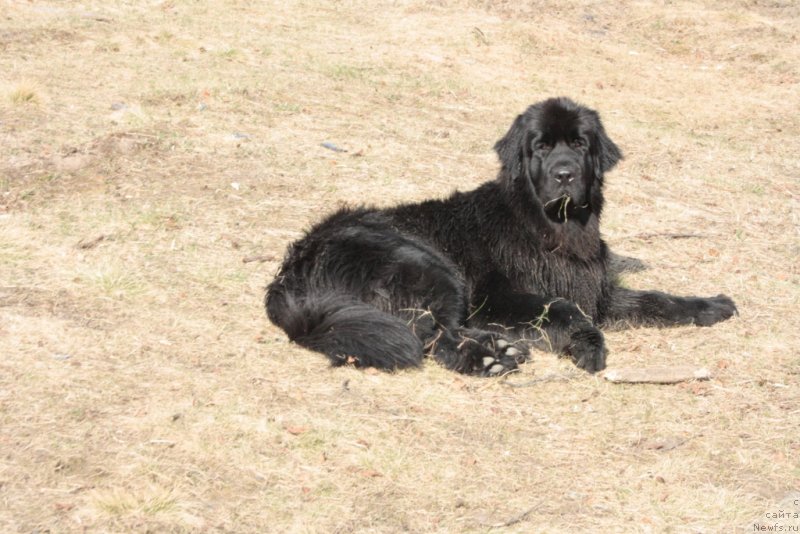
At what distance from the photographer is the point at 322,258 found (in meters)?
5.76

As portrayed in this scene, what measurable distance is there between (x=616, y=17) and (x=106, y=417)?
45.3 feet

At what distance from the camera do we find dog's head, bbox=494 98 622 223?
595 centimetres

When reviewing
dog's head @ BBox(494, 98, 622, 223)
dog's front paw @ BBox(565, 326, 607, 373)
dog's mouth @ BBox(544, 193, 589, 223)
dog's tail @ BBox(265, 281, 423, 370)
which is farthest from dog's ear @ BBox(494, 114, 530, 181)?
dog's tail @ BBox(265, 281, 423, 370)

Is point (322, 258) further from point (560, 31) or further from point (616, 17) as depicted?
point (616, 17)

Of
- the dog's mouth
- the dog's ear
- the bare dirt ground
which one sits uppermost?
the dog's ear

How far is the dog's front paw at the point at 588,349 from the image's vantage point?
5410 millimetres

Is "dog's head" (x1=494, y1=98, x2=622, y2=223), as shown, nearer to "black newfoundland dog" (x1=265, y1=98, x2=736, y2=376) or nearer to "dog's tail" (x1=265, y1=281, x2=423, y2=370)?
"black newfoundland dog" (x1=265, y1=98, x2=736, y2=376)

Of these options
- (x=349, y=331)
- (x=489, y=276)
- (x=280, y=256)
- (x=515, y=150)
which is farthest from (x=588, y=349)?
(x=280, y=256)

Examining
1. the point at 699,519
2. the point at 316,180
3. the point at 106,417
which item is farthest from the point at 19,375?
the point at 316,180

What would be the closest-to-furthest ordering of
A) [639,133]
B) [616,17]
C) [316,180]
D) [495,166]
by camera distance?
[316,180]
[495,166]
[639,133]
[616,17]

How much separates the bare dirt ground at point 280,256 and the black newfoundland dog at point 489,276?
0.19 m

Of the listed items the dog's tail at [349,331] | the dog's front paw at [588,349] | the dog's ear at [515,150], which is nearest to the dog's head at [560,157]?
the dog's ear at [515,150]

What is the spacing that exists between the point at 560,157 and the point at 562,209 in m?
0.36

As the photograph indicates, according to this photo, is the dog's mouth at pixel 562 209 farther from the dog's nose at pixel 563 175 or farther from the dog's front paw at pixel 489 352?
the dog's front paw at pixel 489 352
